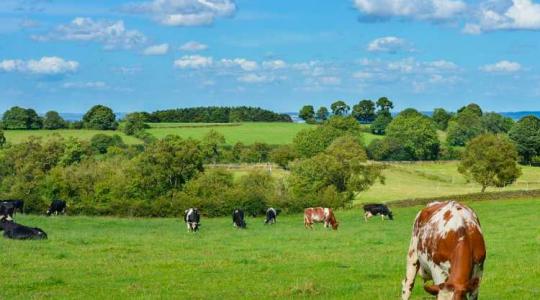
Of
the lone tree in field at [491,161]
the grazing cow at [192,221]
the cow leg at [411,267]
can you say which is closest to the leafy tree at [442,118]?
the lone tree in field at [491,161]

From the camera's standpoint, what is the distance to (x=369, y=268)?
20.2 m

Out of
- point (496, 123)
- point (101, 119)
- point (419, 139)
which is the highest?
point (496, 123)

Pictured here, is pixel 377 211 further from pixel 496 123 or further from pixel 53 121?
pixel 496 123

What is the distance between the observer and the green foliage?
142 m

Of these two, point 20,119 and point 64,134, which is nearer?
point 64,134

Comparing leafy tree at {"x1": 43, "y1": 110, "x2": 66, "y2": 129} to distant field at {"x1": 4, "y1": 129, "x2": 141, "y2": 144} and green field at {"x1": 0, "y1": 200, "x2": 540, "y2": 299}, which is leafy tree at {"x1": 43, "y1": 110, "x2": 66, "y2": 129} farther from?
green field at {"x1": 0, "y1": 200, "x2": 540, "y2": 299}

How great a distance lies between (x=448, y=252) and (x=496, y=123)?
165156mm

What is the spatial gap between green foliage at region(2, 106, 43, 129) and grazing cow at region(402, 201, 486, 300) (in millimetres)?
139177

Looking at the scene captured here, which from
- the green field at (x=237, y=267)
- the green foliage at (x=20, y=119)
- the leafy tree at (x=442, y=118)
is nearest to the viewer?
the green field at (x=237, y=267)

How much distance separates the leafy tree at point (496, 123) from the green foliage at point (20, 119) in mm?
100112

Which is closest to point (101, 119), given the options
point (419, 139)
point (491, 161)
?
point (419, 139)

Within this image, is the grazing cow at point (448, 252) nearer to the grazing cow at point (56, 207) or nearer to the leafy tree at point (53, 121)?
the grazing cow at point (56, 207)

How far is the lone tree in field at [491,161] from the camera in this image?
81.9m

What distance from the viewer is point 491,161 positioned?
82.2 metres
